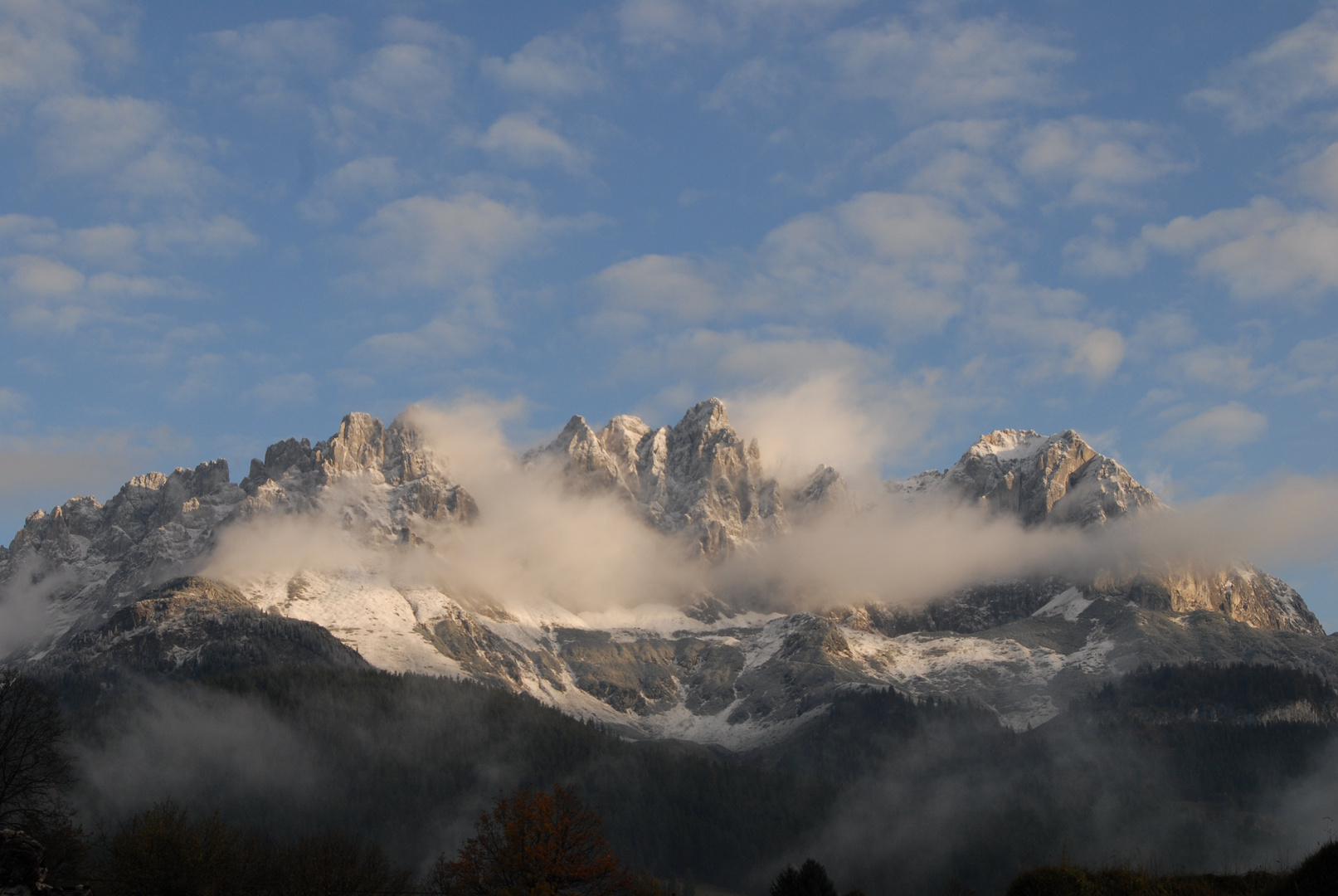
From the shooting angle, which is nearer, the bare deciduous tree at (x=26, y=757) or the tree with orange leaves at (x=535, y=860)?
the bare deciduous tree at (x=26, y=757)

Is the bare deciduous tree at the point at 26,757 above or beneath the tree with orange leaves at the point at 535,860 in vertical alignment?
above

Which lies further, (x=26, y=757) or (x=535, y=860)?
(x=535, y=860)

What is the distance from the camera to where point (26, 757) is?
75750 mm

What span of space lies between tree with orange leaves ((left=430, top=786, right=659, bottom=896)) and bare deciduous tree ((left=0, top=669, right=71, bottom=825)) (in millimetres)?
24142

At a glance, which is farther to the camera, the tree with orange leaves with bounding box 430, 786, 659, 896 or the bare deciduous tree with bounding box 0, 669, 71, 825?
the tree with orange leaves with bounding box 430, 786, 659, 896

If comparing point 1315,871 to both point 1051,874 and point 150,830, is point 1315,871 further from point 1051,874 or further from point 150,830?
point 150,830

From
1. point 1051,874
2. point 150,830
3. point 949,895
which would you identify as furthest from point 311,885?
point 1051,874

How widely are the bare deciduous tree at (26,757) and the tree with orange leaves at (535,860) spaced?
24.1 m

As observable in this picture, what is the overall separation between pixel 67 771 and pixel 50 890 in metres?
34.2

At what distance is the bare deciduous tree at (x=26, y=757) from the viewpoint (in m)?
72.9

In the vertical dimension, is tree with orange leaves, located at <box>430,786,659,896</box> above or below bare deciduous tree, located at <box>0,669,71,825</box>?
below

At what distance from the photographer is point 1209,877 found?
5238 cm

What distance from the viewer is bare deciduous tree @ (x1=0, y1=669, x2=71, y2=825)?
72875 mm

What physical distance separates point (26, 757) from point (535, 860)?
30703 millimetres
